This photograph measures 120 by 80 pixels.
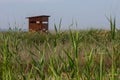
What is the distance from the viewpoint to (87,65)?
2.83m

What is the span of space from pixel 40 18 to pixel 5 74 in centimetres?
1819

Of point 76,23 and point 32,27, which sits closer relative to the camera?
point 76,23

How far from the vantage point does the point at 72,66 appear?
114 inches

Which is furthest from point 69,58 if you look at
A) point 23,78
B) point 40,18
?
point 40,18

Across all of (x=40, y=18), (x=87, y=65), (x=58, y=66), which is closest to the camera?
(x=87, y=65)

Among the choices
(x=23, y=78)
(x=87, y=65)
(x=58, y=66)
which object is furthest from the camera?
(x=23, y=78)

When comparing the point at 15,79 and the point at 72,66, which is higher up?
the point at 72,66

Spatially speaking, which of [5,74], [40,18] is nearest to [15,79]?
[5,74]

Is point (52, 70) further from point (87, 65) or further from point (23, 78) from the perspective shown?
point (23, 78)

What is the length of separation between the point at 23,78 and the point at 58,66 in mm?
461

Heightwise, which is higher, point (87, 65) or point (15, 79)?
point (87, 65)

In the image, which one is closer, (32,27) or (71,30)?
(71,30)

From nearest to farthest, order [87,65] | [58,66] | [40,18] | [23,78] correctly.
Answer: [87,65]
[58,66]
[23,78]
[40,18]

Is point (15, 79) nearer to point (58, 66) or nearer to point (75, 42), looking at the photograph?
point (58, 66)
